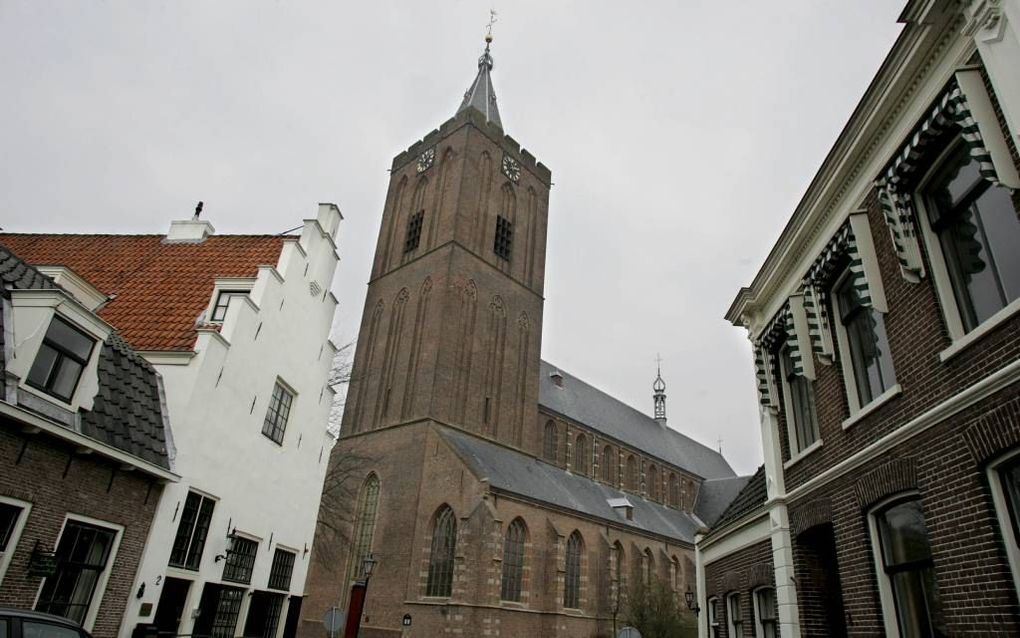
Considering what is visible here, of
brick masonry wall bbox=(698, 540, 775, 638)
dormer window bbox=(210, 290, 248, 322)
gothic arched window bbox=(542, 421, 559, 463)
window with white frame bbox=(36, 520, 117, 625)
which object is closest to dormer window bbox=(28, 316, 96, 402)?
window with white frame bbox=(36, 520, 117, 625)

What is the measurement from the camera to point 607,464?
41438 mm

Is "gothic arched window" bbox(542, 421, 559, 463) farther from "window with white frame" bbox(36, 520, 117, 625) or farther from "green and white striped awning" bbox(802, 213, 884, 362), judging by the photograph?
"window with white frame" bbox(36, 520, 117, 625)

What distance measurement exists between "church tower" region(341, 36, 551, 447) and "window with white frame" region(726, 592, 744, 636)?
18775 mm

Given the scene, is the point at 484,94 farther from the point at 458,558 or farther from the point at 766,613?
the point at 766,613

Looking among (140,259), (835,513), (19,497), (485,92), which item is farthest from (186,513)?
(485,92)

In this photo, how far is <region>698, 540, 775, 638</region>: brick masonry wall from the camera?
9.38m

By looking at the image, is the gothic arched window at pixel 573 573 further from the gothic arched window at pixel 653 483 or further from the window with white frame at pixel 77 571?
the window with white frame at pixel 77 571

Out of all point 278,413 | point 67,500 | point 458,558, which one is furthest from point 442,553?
point 67,500

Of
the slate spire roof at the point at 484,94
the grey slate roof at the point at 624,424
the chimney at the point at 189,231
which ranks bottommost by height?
the chimney at the point at 189,231

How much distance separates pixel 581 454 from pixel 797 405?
30.8 metres

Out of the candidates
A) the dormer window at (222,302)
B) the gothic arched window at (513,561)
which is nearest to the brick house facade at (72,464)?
the dormer window at (222,302)

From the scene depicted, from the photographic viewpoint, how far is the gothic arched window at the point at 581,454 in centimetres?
3834

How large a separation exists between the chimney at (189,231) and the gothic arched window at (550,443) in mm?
25745

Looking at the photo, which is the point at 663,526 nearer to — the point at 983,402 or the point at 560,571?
the point at 560,571
